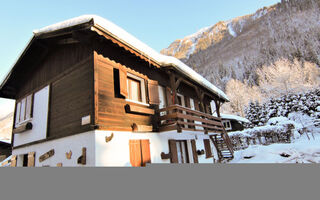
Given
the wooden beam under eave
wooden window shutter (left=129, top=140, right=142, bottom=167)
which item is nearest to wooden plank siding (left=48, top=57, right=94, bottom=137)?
the wooden beam under eave

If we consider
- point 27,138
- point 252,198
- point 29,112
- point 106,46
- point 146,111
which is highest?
point 106,46

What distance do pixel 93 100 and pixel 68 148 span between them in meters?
1.99

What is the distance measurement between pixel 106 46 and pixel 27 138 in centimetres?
621

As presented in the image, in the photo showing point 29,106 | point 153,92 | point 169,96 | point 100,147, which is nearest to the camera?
point 100,147

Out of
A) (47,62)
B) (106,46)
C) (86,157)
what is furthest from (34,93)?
(86,157)

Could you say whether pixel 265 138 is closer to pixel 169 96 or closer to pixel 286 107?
pixel 286 107

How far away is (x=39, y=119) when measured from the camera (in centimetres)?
834

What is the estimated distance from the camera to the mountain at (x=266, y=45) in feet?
177

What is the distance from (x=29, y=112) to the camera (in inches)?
360

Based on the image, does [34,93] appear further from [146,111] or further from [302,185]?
[302,185]

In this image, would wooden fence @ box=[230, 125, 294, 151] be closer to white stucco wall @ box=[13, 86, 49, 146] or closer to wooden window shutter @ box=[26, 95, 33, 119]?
white stucco wall @ box=[13, 86, 49, 146]

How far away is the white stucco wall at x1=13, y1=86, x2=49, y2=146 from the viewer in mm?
7976

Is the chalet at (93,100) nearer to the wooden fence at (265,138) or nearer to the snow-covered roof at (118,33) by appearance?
the snow-covered roof at (118,33)

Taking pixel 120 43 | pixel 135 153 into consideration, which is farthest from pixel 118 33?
pixel 135 153
